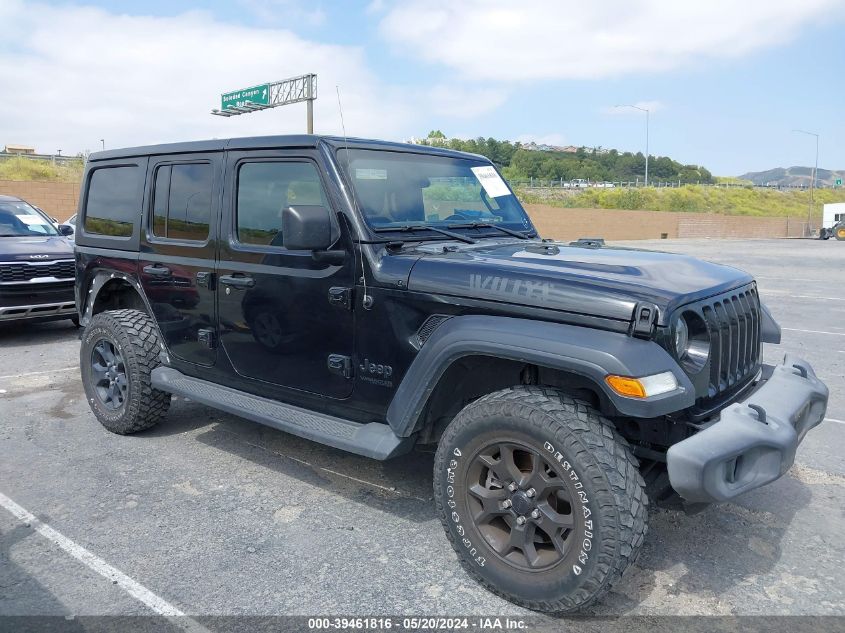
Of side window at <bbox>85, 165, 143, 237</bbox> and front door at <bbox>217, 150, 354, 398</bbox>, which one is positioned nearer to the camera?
front door at <bbox>217, 150, 354, 398</bbox>

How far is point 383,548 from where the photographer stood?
3.32m

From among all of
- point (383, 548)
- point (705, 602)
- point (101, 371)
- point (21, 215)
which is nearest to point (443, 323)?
point (383, 548)

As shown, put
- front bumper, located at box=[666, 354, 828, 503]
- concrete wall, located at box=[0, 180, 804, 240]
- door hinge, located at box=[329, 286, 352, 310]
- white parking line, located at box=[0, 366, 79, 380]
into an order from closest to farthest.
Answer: front bumper, located at box=[666, 354, 828, 503]
door hinge, located at box=[329, 286, 352, 310]
white parking line, located at box=[0, 366, 79, 380]
concrete wall, located at box=[0, 180, 804, 240]

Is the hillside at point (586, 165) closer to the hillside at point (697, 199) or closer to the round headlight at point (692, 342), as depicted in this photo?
the hillside at point (697, 199)

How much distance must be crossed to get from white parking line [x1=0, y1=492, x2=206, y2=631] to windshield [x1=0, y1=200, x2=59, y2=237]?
6.21 meters

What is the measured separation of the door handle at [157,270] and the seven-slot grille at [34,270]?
12.1 ft

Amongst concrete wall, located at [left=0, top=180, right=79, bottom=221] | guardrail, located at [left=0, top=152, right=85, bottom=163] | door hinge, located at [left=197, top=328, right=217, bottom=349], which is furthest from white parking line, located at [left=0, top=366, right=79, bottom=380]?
guardrail, located at [left=0, top=152, right=85, bottom=163]

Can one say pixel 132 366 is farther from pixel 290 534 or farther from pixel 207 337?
pixel 290 534

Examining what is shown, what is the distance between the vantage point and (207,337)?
4.21m

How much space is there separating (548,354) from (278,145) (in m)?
2.03

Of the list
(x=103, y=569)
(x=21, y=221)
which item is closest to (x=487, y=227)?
(x=103, y=569)

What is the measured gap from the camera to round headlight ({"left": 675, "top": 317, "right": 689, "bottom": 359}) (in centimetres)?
273

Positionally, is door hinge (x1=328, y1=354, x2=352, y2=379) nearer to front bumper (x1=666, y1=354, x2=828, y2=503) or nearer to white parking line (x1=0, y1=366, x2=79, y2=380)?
front bumper (x1=666, y1=354, x2=828, y2=503)

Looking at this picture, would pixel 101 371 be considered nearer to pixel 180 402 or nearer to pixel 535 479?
pixel 180 402
